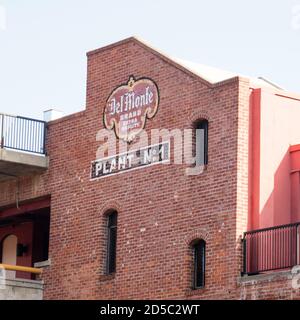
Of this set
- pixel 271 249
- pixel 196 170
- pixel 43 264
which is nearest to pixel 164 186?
pixel 196 170

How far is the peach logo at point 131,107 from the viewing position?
4034cm

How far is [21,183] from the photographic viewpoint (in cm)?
4425

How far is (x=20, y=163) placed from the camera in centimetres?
4262

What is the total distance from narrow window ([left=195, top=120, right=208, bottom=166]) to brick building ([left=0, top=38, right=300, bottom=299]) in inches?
2.0

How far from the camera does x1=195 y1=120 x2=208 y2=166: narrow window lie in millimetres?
38500

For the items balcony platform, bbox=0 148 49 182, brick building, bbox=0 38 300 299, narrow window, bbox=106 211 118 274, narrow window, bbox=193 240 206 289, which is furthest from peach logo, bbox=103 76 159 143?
narrow window, bbox=193 240 206 289

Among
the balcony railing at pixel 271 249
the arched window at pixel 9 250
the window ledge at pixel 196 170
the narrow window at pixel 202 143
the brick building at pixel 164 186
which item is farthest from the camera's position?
the arched window at pixel 9 250

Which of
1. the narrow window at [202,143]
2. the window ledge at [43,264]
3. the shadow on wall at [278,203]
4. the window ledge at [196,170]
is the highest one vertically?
the narrow window at [202,143]

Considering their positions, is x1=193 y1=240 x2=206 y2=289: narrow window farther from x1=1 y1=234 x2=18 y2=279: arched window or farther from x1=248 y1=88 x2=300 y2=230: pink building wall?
x1=1 y1=234 x2=18 y2=279: arched window

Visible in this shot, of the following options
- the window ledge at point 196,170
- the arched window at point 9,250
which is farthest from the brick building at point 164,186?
the arched window at point 9,250

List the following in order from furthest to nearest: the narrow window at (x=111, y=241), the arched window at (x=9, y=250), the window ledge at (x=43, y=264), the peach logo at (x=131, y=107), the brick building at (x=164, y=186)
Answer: the arched window at (x=9, y=250), the window ledge at (x=43, y=264), the narrow window at (x=111, y=241), the peach logo at (x=131, y=107), the brick building at (x=164, y=186)

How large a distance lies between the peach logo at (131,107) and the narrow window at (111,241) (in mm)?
2397

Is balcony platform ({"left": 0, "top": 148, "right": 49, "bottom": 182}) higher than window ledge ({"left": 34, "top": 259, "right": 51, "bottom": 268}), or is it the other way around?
balcony platform ({"left": 0, "top": 148, "right": 49, "bottom": 182})

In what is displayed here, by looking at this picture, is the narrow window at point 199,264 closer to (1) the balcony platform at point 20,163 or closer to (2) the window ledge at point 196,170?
(2) the window ledge at point 196,170
